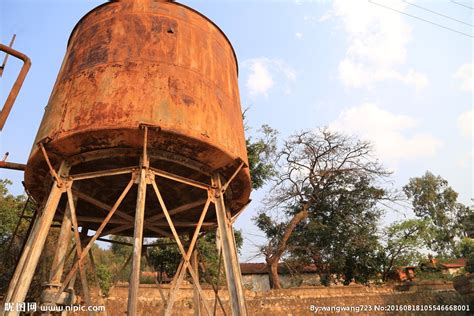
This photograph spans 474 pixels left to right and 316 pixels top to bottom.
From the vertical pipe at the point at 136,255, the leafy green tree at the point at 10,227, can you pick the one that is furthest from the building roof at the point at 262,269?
the vertical pipe at the point at 136,255

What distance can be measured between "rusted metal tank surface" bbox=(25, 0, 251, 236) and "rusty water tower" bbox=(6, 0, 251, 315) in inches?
0.7

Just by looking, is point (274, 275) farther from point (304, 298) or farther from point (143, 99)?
point (143, 99)

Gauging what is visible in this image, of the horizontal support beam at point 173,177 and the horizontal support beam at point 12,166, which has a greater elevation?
the horizontal support beam at point 12,166

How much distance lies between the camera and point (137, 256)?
14.7 feet

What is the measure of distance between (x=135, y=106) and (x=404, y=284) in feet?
54.6

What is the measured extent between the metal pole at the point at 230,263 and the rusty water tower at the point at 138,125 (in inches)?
0.6

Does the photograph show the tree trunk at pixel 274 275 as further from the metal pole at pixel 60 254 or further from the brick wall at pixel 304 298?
the metal pole at pixel 60 254

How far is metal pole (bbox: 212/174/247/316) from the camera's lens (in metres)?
5.22

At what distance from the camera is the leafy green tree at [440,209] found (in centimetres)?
3900

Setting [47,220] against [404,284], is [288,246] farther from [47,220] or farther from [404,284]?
[47,220]

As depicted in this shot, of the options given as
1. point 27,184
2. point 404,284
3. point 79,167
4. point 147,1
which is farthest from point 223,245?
point 404,284

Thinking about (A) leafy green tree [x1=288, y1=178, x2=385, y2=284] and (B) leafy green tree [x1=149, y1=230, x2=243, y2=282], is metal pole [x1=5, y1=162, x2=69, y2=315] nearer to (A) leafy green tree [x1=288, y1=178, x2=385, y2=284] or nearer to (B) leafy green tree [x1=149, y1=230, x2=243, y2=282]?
(B) leafy green tree [x1=149, y1=230, x2=243, y2=282]

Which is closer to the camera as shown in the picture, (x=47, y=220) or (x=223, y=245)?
(x=47, y=220)

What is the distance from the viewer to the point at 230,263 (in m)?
5.58
